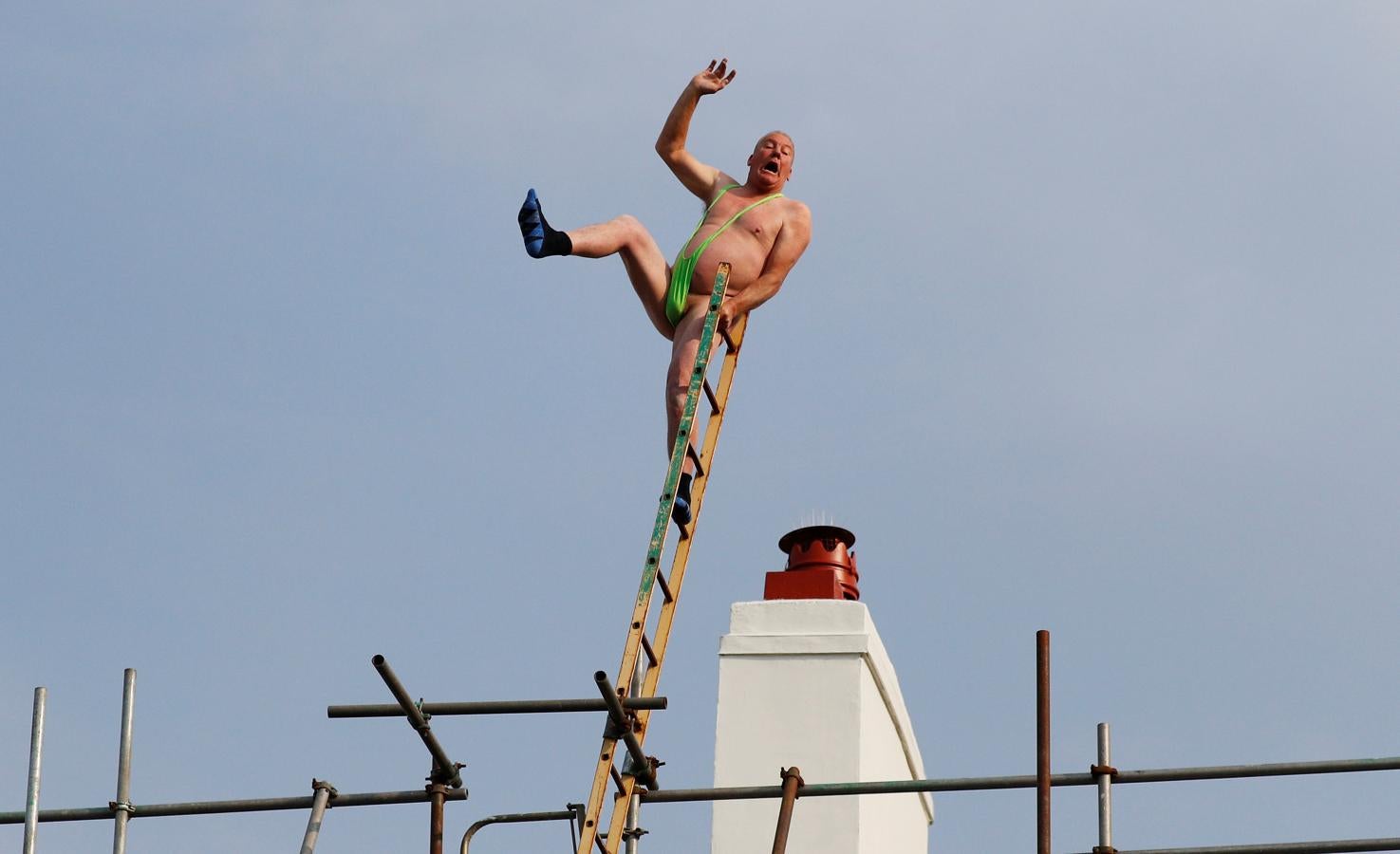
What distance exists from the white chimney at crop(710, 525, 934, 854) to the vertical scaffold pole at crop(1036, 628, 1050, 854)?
202cm

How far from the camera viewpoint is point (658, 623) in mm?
11953

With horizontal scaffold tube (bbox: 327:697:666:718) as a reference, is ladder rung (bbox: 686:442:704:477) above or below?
above

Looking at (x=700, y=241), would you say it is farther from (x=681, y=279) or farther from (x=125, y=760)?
(x=125, y=760)

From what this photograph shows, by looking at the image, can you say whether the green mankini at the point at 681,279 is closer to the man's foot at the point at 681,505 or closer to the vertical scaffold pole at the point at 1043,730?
the man's foot at the point at 681,505

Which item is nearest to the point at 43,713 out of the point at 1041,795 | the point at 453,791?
the point at 453,791

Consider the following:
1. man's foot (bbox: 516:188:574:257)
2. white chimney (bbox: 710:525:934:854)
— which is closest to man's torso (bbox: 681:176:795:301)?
man's foot (bbox: 516:188:574:257)

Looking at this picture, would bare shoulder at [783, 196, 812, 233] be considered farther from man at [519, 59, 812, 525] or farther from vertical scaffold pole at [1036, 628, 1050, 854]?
vertical scaffold pole at [1036, 628, 1050, 854]

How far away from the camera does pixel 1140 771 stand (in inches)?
449

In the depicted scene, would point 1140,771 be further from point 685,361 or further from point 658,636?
point 685,361

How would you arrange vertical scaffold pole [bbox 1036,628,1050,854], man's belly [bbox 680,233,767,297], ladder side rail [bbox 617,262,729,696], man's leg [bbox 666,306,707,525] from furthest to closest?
man's belly [bbox 680,233,767,297] < man's leg [bbox 666,306,707,525] < ladder side rail [bbox 617,262,729,696] < vertical scaffold pole [bbox 1036,628,1050,854]

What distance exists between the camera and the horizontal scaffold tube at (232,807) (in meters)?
11.4

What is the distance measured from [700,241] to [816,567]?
Result: 5.21 ft

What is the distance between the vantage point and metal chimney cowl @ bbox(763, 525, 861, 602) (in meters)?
13.7

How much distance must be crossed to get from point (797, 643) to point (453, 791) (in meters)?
2.29
